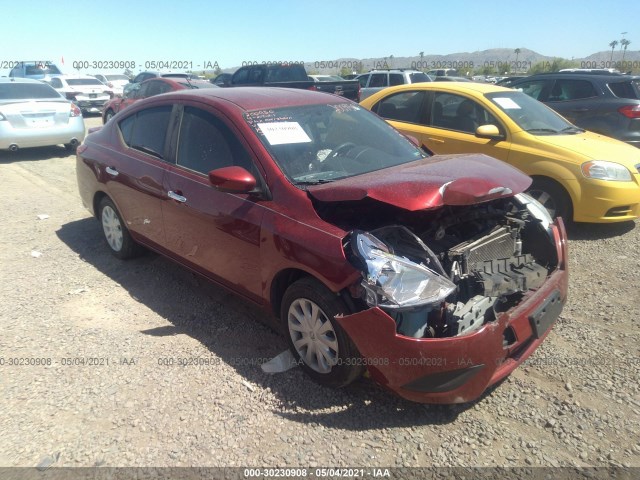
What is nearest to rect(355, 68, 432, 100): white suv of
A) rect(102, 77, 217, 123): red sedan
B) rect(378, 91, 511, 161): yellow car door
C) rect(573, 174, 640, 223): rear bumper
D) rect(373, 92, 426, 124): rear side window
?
rect(102, 77, 217, 123): red sedan

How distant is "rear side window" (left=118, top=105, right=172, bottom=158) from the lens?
13.6ft

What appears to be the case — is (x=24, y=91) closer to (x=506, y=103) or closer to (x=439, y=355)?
(x=506, y=103)

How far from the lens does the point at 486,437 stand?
267 centimetres

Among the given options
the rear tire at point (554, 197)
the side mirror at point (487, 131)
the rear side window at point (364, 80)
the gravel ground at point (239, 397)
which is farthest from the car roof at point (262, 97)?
the rear side window at point (364, 80)

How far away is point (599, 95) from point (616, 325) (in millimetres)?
6158

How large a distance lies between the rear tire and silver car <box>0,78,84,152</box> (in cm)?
907

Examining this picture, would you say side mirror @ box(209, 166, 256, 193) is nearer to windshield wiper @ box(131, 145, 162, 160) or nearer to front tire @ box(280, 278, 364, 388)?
front tire @ box(280, 278, 364, 388)

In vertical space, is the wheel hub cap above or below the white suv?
below

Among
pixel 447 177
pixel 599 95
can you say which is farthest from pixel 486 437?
pixel 599 95

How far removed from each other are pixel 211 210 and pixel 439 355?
1.87m

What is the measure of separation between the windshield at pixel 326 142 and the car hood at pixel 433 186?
0.76 ft

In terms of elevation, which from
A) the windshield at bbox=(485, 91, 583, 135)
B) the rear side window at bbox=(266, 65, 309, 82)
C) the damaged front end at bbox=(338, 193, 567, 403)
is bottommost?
the damaged front end at bbox=(338, 193, 567, 403)

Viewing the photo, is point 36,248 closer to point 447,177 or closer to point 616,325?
point 447,177

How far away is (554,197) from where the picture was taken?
5523 millimetres
